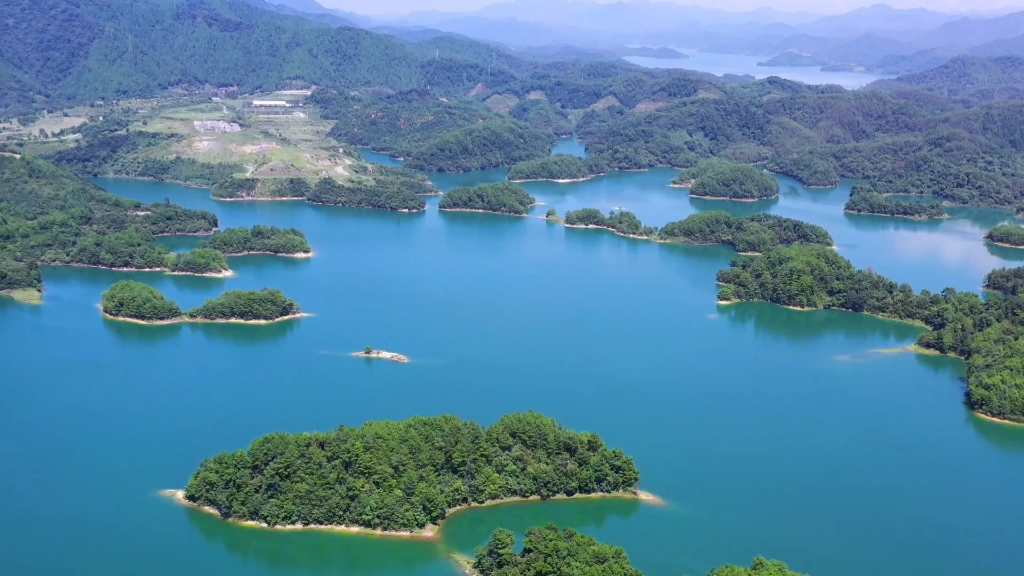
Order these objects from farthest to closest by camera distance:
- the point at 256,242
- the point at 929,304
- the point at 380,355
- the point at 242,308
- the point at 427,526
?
the point at 256,242
the point at 929,304
the point at 242,308
the point at 380,355
the point at 427,526

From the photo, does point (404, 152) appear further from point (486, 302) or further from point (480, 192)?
point (486, 302)

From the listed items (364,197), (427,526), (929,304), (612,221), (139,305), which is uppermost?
(612,221)

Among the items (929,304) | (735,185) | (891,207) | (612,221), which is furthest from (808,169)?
(929,304)

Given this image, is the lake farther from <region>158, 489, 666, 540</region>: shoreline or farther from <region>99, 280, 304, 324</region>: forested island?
<region>158, 489, 666, 540</region>: shoreline

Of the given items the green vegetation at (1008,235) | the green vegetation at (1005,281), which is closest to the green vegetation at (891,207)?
the green vegetation at (1008,235)

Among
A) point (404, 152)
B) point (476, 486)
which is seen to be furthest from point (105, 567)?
point (404, 152)

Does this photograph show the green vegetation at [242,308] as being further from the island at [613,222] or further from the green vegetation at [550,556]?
the island at [613,222]

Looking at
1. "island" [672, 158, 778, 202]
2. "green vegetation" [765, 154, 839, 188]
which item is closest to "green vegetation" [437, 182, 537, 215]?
"island" [672, 158, 778, 202]

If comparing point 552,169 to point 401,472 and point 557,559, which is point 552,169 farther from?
point 557,559
